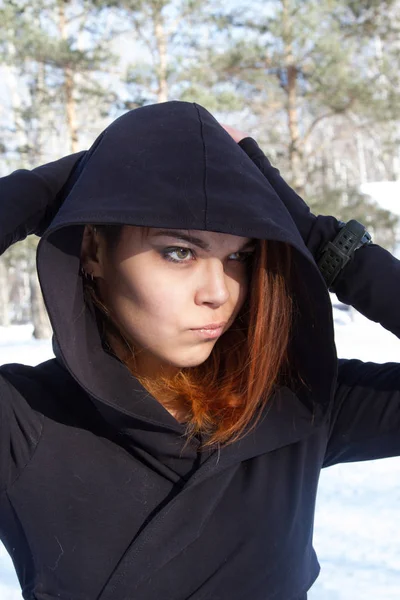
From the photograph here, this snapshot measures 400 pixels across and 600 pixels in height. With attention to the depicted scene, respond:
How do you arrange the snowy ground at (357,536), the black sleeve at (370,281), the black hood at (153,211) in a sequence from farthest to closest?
1. the snowy ground at (357,536)
2. the black sleeve at (370,281)
3. the black hood at (153,211)

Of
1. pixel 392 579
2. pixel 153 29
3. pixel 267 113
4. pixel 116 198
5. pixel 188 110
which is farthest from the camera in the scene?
pixel 267 113

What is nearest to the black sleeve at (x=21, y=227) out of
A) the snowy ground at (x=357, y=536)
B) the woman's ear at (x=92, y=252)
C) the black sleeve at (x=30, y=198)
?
the black sleeve at (x=30, y=198)

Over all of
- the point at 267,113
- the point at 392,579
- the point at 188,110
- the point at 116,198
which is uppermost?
the point at 267,113

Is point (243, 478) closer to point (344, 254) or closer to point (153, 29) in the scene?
point (344, 254)

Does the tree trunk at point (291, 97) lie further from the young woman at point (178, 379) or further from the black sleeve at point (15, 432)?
the black sleeve at point (15, 432)

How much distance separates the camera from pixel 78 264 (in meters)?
1.31

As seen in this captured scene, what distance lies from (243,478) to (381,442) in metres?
0.30

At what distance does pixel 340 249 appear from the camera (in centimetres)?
132

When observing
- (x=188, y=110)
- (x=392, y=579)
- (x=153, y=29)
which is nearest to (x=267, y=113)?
(x=153, y=29)

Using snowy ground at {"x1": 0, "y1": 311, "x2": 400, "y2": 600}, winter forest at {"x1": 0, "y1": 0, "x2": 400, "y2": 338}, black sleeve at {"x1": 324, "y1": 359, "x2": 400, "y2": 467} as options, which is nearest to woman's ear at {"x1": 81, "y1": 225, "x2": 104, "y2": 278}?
black sleeve at {"x1": 324, "y1": 359, "x2": 400, "y2": 467}

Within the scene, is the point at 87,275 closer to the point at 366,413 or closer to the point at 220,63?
the point at 366,413

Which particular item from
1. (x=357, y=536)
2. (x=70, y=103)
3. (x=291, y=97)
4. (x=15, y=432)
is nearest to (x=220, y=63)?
(x=291, y=97)

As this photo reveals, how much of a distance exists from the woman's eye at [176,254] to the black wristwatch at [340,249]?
307 mm

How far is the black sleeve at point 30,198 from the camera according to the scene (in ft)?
4.09
